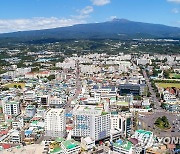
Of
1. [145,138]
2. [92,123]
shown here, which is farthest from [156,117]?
[92,123]

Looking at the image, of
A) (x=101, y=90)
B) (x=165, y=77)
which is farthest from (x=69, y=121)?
(x=165, y=77)

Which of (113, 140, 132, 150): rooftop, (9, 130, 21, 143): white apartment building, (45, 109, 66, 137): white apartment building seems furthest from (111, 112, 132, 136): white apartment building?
(9, 130, 21, 143): white apartment building

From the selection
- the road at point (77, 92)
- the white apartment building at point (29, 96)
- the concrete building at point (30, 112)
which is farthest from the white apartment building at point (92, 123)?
the white apartment building at point (29, 96)

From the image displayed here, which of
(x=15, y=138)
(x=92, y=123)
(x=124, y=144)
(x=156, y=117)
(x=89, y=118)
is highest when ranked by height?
(x=89, y=118)

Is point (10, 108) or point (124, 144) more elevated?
point (10, 108)

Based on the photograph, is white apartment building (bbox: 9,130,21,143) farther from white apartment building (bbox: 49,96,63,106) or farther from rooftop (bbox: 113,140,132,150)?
white apartment building (bbox: 49,96,63,106)

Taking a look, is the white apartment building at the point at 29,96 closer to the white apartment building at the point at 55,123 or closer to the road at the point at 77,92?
the road at the point at 77,92

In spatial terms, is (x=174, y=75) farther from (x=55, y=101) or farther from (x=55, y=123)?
(x=55, y=123)
